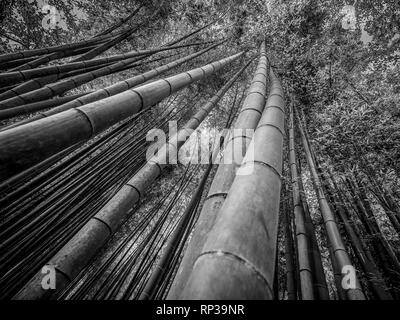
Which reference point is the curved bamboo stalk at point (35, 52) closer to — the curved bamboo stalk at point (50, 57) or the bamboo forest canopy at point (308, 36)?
the curved bamboo stalk at point (50, 57)

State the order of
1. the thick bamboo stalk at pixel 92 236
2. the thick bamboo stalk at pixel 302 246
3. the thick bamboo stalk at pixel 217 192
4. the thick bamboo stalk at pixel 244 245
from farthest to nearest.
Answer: the thick bamboo stalk at pixel 302 246 → the thick bamboo stalk at pixel 92 236 → the thick bamboo stalk at pixel 217 192 → the thick bamboo stalk at pixel 244 245

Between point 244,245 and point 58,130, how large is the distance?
0.96 meters

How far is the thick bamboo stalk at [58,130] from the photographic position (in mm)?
871

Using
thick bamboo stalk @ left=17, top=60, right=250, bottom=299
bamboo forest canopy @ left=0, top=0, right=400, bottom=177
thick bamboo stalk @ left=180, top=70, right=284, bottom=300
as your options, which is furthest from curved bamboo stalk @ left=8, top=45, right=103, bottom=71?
thick bamboo stalk @ left=180, top=70, right=284, bottom=300

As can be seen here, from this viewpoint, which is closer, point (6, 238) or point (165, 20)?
point (6, 238)

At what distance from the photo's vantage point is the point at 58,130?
1.07 m

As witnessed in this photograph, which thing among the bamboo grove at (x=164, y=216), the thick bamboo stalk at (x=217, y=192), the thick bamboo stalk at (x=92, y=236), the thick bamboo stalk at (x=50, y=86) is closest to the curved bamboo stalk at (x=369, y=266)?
the bamboo grove at (x=164, y=216)

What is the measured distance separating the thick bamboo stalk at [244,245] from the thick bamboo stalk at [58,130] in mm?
780

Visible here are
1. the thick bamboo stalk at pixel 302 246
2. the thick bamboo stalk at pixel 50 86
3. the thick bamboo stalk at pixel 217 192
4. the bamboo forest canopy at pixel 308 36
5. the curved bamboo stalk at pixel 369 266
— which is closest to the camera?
the thick bamboo stalk at pixel 217 192

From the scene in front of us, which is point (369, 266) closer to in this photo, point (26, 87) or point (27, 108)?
point (27, 108)
